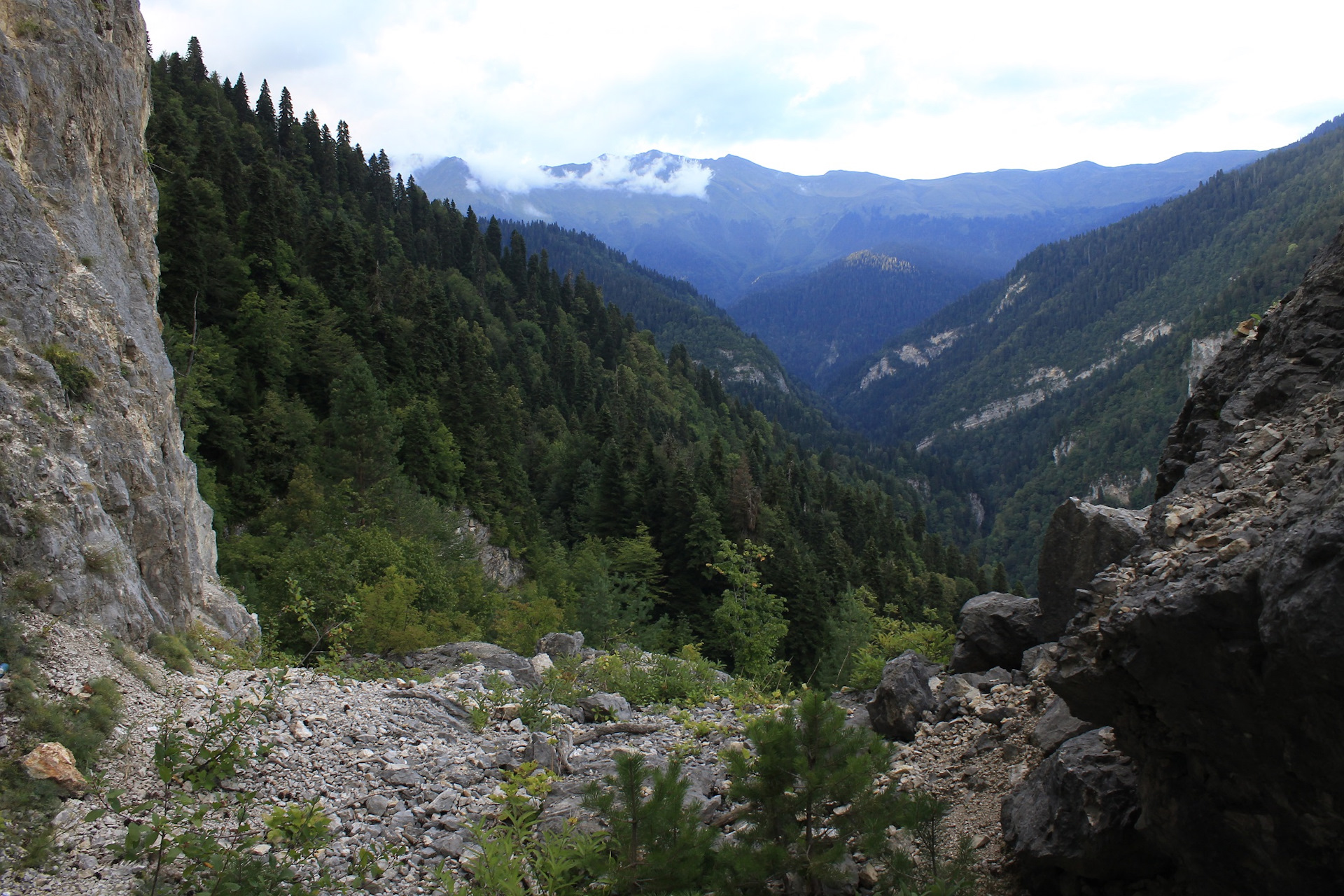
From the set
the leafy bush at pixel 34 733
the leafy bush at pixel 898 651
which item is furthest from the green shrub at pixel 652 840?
the leafy bush at pixel 898 651

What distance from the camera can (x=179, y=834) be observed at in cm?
702

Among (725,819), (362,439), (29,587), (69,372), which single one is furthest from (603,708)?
(362,439)

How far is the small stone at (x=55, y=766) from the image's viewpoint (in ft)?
22.2

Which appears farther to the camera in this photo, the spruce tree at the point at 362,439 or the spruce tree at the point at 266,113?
the spruce tree at the point at 266,113

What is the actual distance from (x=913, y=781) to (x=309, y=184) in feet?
325

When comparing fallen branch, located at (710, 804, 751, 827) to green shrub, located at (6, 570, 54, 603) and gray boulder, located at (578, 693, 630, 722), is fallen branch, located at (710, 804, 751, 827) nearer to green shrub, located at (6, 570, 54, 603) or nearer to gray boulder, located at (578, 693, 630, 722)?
gray boulder, located at (578, 693, 630, 722)

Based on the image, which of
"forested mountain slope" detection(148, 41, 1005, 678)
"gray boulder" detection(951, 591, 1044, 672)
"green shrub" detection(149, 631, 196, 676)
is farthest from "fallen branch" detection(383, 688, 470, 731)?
"gray boulder" detection(951, 591, 1044, 672)

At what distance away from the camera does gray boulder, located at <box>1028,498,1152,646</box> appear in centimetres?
1124

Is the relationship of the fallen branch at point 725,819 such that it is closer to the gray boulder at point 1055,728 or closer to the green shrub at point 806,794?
the green shrub at point 806,794

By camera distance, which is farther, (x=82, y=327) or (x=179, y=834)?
(x=82, y=327)

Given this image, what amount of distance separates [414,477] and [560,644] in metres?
23.4

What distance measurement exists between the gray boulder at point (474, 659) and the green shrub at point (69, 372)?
302 inches

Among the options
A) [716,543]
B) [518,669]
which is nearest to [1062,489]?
[716,543]

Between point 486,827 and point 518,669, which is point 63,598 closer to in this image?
point 486,827
